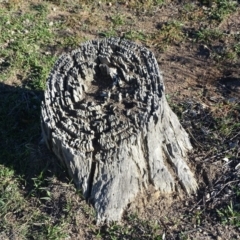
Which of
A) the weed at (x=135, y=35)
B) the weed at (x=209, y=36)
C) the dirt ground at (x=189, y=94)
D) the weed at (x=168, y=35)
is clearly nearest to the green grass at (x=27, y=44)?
the dirt ground at (x=189, y=94)

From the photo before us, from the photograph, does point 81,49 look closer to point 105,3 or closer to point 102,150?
point 102,150

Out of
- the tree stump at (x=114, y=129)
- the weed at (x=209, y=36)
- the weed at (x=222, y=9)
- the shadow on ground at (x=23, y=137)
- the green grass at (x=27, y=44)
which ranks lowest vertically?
the shadow on ground at (x=23, y=137)

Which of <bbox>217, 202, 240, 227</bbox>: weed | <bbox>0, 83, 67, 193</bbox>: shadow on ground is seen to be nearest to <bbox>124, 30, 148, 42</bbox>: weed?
<bbox>0, 83, 67, 193</bbox>: shadow on ground

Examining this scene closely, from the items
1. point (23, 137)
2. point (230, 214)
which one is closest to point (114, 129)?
point (230, 214)

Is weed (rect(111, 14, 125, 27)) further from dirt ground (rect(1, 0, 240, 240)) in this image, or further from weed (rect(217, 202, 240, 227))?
weed (rect(217, 202, 240, 227))

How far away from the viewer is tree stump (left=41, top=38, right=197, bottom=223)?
3.63m

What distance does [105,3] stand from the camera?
6355 millimetres

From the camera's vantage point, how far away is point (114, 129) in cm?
361

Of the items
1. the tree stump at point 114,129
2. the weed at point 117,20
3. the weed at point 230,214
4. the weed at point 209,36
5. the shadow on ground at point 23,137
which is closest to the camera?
the tree stump at point 114,129

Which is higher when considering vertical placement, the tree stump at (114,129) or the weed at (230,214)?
the tree stump at (114,129)

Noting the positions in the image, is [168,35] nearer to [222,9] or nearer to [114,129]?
[222,9]

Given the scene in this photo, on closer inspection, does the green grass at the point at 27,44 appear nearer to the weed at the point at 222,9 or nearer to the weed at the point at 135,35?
the weed at the point at 135,35

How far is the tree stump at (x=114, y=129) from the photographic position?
3.63 metres

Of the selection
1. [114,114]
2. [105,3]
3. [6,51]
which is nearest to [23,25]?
[6,51]
